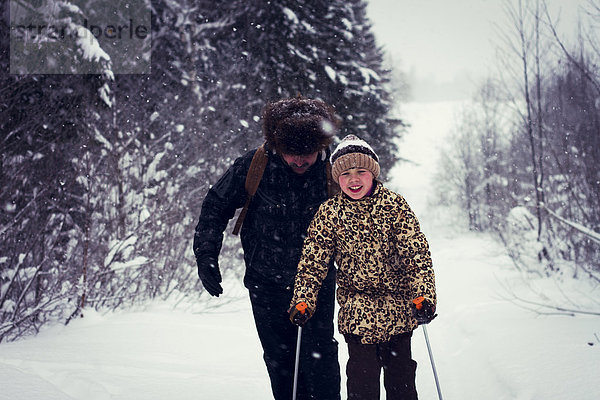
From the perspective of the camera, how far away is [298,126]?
2381 millimetres

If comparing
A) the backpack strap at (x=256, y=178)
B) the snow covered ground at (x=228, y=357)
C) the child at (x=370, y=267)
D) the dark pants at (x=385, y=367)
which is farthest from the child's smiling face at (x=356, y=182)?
the snow covered ground at (x=228, y=357)

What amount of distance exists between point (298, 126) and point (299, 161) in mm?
211

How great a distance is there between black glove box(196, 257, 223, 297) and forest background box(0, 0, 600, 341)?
280 cm

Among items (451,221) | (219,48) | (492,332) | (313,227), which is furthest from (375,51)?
(313,227)

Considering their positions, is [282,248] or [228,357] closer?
[282,248]

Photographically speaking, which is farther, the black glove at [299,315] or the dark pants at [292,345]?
the dark pants at [292,345]

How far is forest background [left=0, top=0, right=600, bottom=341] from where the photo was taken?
5242 mm

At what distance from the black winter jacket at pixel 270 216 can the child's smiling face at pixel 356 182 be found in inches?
10.1

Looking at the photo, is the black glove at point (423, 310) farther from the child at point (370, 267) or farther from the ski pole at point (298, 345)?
the ski pole at point (298, 345)

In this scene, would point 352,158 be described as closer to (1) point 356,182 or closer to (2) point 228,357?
(1) point 356,182

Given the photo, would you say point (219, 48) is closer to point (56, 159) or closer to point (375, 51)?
point (56, 159)

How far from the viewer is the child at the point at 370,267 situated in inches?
92.6

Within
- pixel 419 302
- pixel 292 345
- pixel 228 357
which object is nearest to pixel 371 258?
pixel 419 302

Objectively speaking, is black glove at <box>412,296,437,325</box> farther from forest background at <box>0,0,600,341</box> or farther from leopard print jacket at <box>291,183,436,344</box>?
forest background at <box>0,0,600,341</box>
